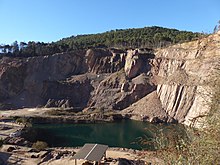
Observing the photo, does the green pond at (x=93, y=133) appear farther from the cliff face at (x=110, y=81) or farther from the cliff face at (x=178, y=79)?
the cliff face at (x=178, y=79)

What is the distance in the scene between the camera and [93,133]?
55.7 m

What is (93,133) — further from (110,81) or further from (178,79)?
(110,81)

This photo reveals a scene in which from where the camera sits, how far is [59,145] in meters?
44.3

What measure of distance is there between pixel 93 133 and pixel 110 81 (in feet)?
103

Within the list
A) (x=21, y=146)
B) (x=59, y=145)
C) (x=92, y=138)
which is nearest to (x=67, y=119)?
(x=92, y=138)

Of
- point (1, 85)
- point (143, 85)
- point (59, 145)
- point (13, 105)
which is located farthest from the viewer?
point (1, 85)

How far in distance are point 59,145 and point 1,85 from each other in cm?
5300

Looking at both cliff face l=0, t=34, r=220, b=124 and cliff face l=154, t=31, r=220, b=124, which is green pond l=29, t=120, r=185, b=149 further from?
cliff face l=154, t=31, r=220, b=124

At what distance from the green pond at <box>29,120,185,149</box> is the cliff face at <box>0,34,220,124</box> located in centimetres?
981

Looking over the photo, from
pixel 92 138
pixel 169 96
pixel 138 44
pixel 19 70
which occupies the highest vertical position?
pixel 138 44

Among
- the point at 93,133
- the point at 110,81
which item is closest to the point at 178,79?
the point at 110,81

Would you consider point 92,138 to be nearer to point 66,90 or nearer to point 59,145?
point 59,145

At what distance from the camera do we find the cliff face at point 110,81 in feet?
230

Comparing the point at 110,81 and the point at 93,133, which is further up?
the point at 110,81
